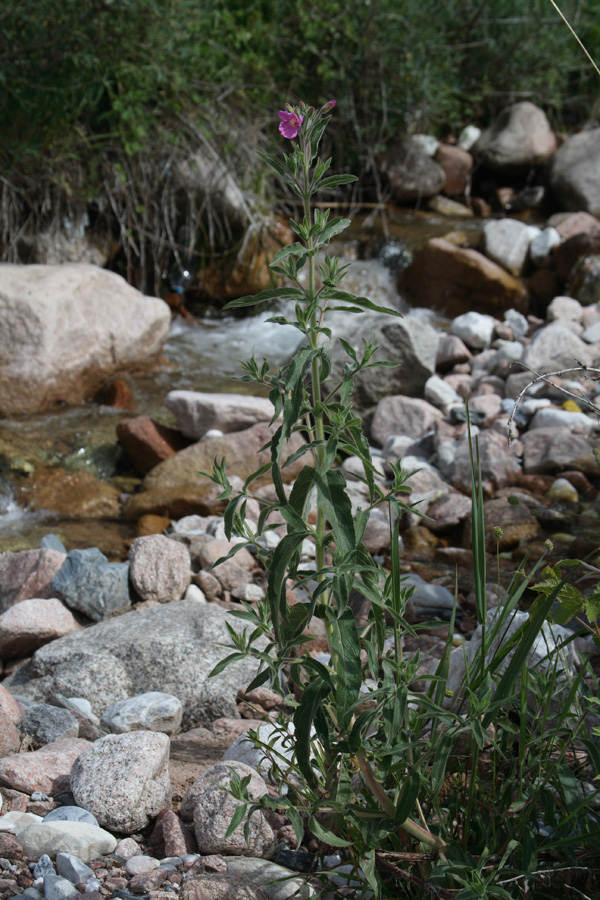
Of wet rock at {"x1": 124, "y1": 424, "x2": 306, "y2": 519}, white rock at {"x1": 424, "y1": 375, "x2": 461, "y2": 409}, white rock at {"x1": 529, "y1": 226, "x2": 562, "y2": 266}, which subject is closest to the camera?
wet rock at {"x1": 124, "y1": 424, "x2": 306, "y2": 519}

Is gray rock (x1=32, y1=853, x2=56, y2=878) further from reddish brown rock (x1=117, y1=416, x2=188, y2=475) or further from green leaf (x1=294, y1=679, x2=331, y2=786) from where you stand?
reddish brown rock (x1=117, y1=416, x2=188, y2=475)

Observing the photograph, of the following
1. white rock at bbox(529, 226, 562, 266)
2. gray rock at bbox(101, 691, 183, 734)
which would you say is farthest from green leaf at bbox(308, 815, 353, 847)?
white rock at bbox(529, 226, 562, 266)

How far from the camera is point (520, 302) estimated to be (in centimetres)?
749

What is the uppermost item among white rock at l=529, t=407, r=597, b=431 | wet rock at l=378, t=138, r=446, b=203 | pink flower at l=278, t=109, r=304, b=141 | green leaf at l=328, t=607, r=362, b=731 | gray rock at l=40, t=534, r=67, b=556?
pink flower at l=278, t=109, r=304, b=141

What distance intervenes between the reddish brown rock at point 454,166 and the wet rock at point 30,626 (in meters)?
8.36

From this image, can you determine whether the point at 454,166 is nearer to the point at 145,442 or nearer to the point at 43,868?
the point at 145,442

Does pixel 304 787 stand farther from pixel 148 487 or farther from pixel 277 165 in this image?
pixel 148 487

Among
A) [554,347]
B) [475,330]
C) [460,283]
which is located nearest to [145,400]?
[475,330]

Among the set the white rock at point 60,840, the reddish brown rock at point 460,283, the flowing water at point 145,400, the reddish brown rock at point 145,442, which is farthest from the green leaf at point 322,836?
the reddish brown rock at point 460,283

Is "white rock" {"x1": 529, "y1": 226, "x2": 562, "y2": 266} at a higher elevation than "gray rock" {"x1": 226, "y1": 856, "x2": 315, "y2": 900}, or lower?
higher

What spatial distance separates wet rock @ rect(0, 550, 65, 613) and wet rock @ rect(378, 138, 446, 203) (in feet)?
24.2

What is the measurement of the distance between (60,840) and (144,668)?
98 cm

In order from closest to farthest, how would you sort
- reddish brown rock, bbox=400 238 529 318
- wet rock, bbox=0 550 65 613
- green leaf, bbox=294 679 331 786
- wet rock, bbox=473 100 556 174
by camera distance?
green leaf, bbox=294 679 331 786, wet rock, bbox=0 550 65 613, reddish brown rock, bbox=400 238 529 318, wet rock, bbox=473 100 556 174

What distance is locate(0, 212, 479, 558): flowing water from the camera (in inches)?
174
